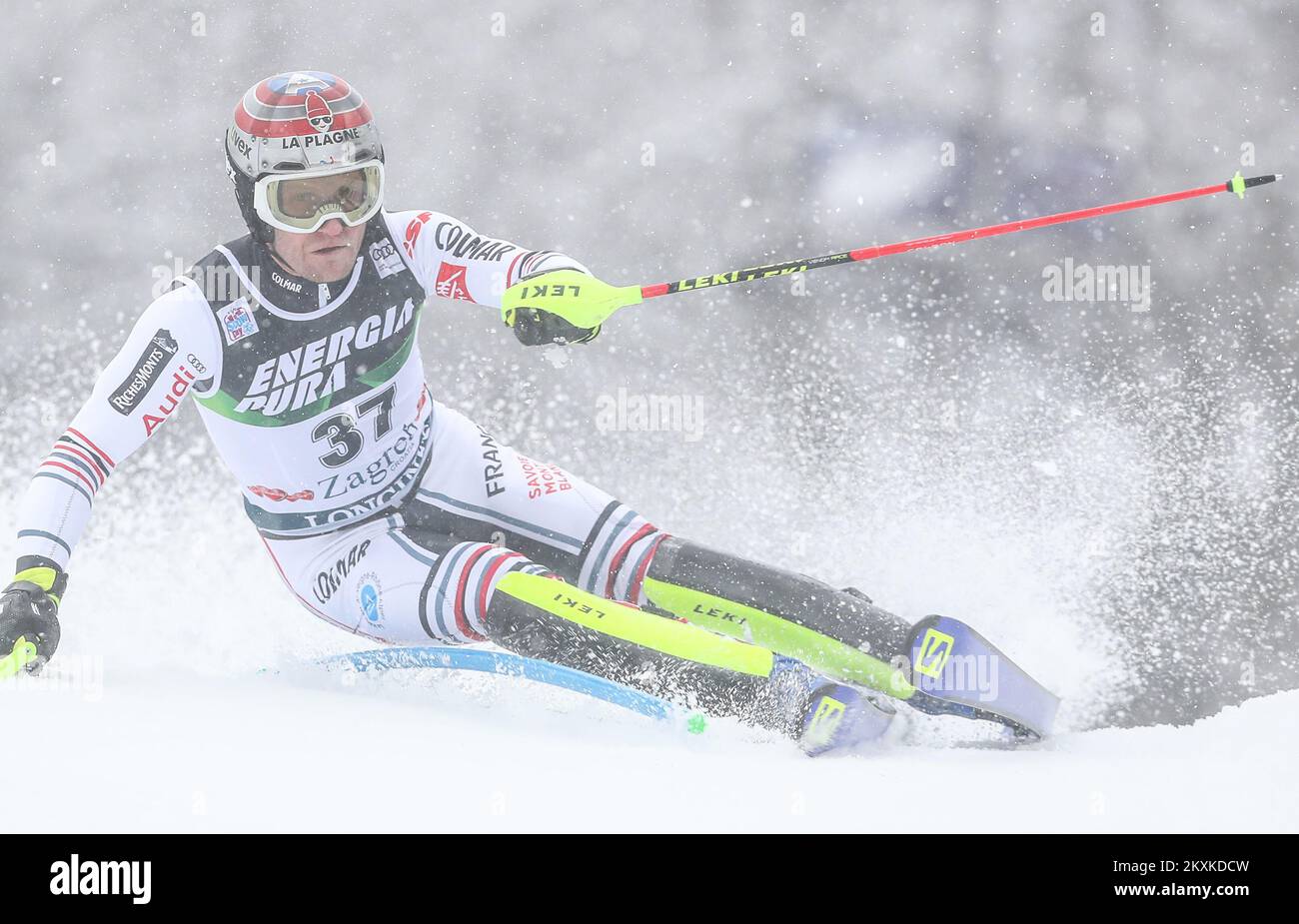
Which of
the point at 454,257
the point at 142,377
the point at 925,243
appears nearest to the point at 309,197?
the point at 454,257

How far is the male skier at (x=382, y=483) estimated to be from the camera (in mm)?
2898

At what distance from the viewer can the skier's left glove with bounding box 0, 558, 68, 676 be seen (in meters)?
2.82

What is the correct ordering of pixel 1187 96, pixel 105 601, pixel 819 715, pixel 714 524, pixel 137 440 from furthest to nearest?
pixel 1187 96 → pixel 714 524 → pixel 105 601 → pixel 137 440 → pixel 819 715

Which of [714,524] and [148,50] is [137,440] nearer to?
[714,524]

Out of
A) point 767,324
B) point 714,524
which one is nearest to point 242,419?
point 714,524

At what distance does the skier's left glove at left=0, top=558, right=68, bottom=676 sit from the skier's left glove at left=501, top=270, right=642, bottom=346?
1180 mm

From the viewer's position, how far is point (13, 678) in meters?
2.80

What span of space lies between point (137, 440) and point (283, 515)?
464 millimetres

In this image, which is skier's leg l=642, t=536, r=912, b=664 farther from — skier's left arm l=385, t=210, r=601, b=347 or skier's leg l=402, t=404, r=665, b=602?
skier's left arm l=385, t=210, r=601, b=347

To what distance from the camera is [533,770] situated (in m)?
2.49

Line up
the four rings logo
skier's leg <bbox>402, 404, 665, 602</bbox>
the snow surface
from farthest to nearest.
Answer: skier's leg <bbox>402, 404, 665, 602</bbox> → the four rings logo → the snow surface

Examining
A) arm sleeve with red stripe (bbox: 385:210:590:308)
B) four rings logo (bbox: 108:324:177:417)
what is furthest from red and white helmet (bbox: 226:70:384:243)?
four rings logo (bbox: 108:324:177:417)

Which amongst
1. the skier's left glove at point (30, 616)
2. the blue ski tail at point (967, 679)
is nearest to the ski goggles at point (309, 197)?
the skier's left glove at point (30, 616)

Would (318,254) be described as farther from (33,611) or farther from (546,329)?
(33,611)
